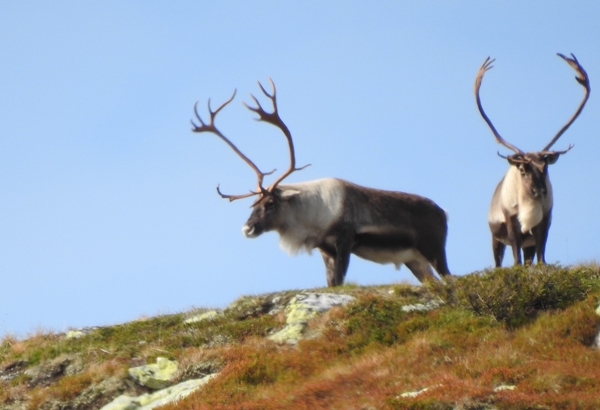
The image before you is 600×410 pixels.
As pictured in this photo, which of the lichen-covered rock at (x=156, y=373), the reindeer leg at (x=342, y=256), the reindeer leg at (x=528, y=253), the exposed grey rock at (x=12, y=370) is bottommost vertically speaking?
the lichen-covered rock at (x=156, y=373)

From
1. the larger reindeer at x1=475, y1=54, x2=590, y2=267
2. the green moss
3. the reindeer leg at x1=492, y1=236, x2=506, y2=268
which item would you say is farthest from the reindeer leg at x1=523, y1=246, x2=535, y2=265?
the green moss

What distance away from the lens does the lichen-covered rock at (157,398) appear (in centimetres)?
1174

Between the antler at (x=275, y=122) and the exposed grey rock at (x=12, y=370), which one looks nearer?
the exposed grey rock at (x=12, y=370)

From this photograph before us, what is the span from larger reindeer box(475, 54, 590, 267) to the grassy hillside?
1.99m

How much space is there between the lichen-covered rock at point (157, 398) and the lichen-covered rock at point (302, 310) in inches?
52.8

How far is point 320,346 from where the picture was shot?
12445 millimetres

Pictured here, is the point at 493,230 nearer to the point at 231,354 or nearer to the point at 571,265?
the point at 571,265

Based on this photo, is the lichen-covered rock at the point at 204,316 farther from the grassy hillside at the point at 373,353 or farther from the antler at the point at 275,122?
the antler at the point at 275,122

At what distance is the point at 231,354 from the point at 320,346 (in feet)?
3.32

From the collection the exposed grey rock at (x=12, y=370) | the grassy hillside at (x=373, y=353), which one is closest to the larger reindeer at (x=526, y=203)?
the grassy hillside at (x=373, y=353)

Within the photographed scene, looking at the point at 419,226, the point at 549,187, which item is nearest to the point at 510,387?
the point at 549,187

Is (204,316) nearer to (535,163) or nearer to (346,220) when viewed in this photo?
(346,220)

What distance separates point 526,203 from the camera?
15.5 metres

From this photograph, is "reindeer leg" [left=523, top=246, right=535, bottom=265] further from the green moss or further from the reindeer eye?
the reindeer eye
